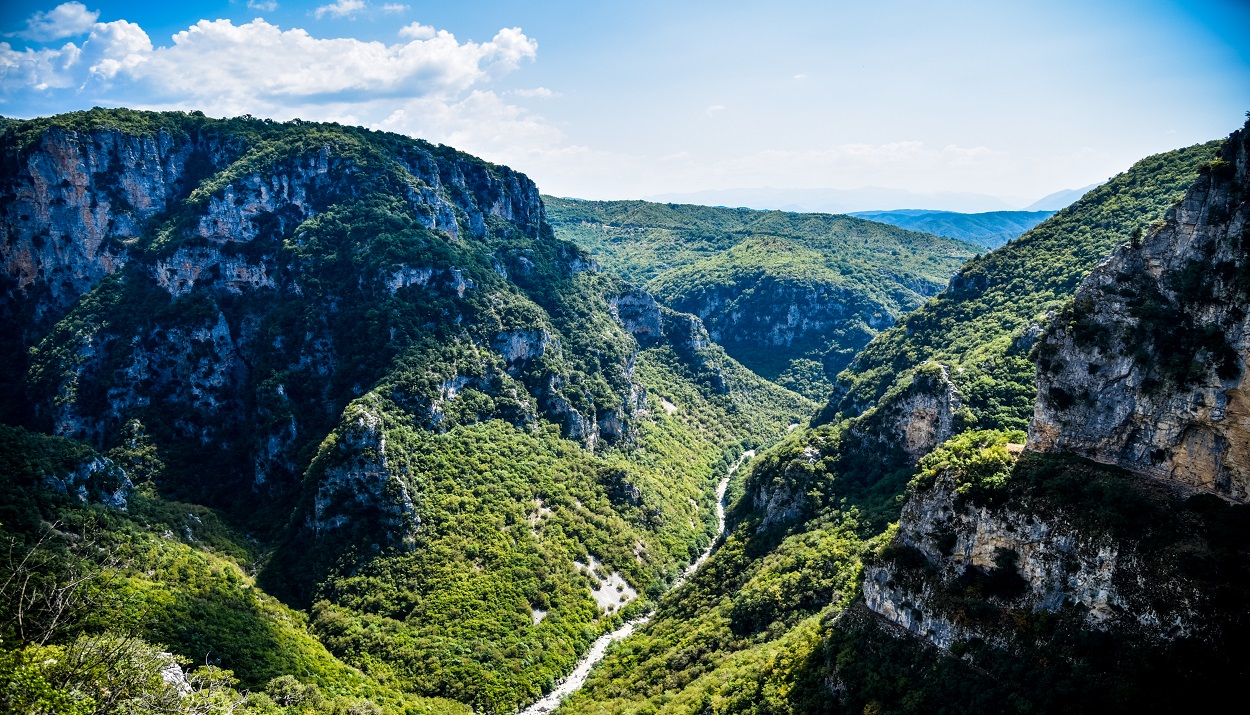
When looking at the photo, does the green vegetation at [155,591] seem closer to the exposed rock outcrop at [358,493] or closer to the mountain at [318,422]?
the mountain at [318,422]

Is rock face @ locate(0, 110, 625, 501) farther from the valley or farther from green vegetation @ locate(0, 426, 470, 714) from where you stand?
green vegetation @ locate(0, 426, 470, 714)

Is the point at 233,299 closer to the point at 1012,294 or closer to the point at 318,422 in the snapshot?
the point at 318,422

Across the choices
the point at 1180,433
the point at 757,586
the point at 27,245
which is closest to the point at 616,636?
the point at 757,586

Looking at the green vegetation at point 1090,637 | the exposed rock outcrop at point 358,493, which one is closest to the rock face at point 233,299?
the exposed rock outcrop at point 358,493

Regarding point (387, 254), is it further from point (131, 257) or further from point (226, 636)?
point (226, 636)

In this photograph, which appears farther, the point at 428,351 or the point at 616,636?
the point at 428,351

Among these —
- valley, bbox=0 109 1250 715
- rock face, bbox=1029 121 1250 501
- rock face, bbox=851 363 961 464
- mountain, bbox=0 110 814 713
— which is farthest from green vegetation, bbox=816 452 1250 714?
mountain, bbox=0 110 814 713

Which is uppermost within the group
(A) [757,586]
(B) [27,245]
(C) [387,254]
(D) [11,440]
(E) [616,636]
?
(B) [27,245]
